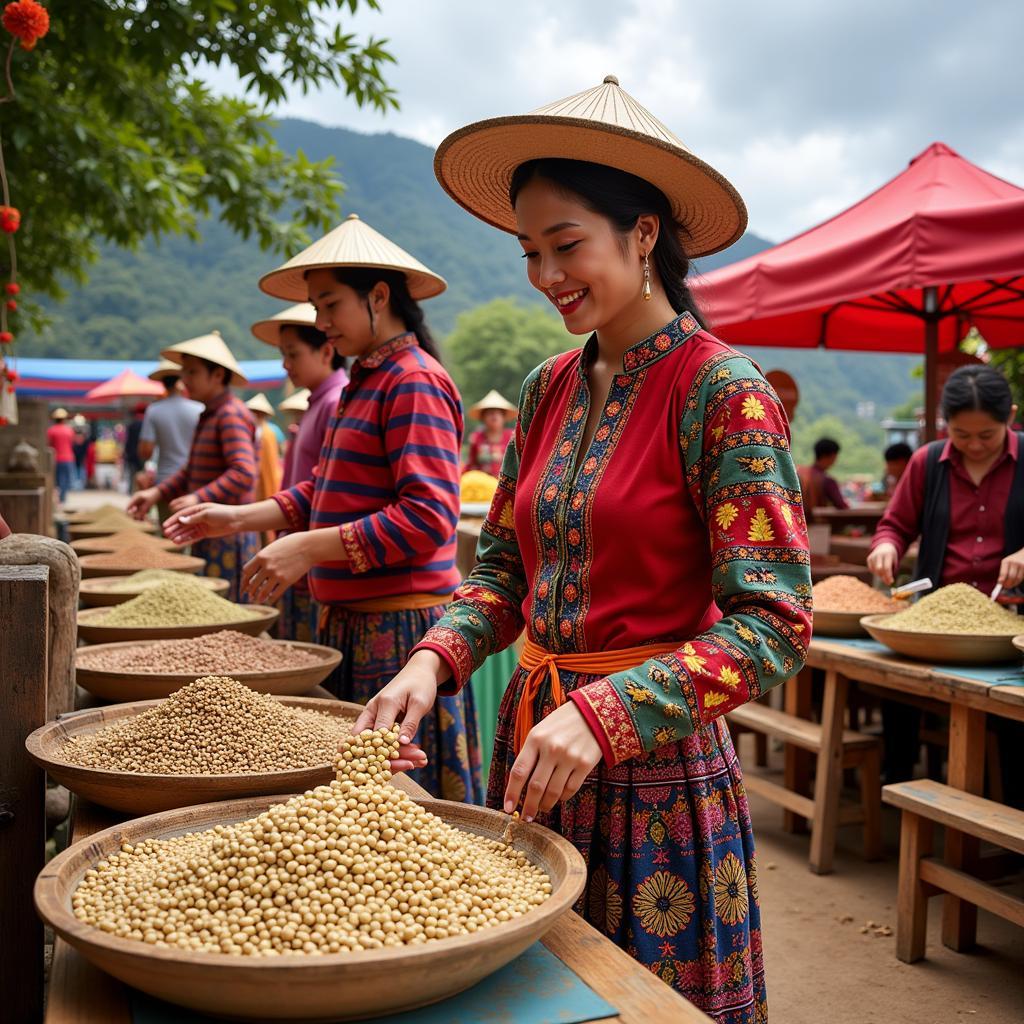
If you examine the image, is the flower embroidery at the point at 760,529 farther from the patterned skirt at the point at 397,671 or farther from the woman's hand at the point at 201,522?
the woman's hand at the point at 201,522

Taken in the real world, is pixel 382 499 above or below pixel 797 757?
above

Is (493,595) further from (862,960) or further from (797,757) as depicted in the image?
(797,757)

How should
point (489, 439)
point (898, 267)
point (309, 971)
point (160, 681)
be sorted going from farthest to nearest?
point (489, 439)
point (898, 267)
point (160, 681)
point (309, 971)

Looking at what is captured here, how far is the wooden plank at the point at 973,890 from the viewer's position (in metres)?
2.61

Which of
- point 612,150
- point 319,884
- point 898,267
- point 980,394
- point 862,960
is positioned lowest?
point 862,960

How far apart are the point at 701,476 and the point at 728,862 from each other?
19.3 inches

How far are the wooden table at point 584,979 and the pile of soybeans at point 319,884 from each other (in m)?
0.05

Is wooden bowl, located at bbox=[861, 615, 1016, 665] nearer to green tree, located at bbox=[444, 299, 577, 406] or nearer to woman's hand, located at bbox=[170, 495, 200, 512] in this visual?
woman's hand, located at bbox=[170, 495, 200, 512]

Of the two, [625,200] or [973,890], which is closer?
[625,200]

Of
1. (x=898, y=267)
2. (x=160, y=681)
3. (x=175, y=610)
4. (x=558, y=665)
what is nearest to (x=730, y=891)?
(x=558, y=665)

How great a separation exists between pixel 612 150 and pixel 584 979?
95 cm

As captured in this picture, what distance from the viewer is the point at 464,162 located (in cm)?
151

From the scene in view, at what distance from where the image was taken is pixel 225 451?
427cm

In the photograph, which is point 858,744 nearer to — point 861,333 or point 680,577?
point 680,577
